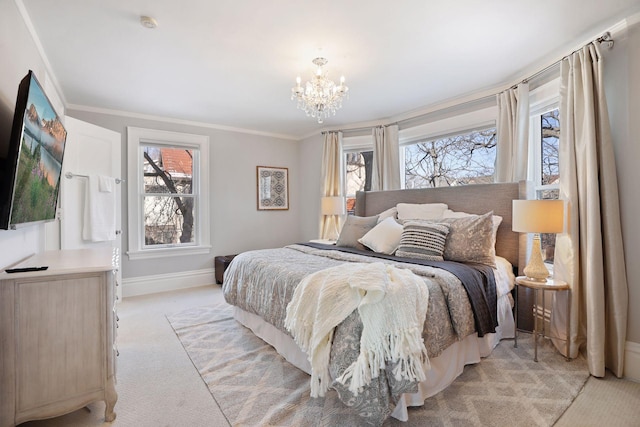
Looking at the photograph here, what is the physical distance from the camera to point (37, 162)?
1828 millimetres

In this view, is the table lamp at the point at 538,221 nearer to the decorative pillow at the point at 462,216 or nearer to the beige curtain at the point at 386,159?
the decorative pillow at the point at 462,216

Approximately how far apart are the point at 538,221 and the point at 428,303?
1.23 metres

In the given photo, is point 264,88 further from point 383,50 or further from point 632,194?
point 632,194

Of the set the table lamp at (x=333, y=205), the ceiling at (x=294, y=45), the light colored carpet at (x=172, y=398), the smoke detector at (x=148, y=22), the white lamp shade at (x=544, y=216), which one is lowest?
the light colored carpet at (x=172, y=398)

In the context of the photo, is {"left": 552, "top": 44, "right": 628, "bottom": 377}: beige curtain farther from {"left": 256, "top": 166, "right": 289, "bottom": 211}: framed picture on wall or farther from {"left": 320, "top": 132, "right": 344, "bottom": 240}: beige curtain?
{"left": 256, "top": 166, "right": 289, "bottom": 211}: framed picture on wall

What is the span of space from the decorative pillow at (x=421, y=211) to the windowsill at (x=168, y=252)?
2.96 meters

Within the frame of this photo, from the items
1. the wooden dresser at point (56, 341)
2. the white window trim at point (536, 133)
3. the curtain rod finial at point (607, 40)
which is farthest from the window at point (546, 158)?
the wooden dresser at point (56, 341)

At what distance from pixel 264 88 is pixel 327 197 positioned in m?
1.86

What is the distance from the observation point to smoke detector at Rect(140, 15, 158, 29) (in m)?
2.16

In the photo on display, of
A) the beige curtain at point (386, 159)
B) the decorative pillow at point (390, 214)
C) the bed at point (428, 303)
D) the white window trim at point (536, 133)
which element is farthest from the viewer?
the beige curtain at point (386, 159)

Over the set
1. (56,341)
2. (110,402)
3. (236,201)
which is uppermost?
(236,201)

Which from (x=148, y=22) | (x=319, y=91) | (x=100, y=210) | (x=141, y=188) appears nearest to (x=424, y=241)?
(x=319, y=91)

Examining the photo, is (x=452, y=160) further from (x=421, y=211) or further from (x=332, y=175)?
(x=332, y=175)

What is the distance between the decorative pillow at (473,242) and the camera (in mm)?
2641
